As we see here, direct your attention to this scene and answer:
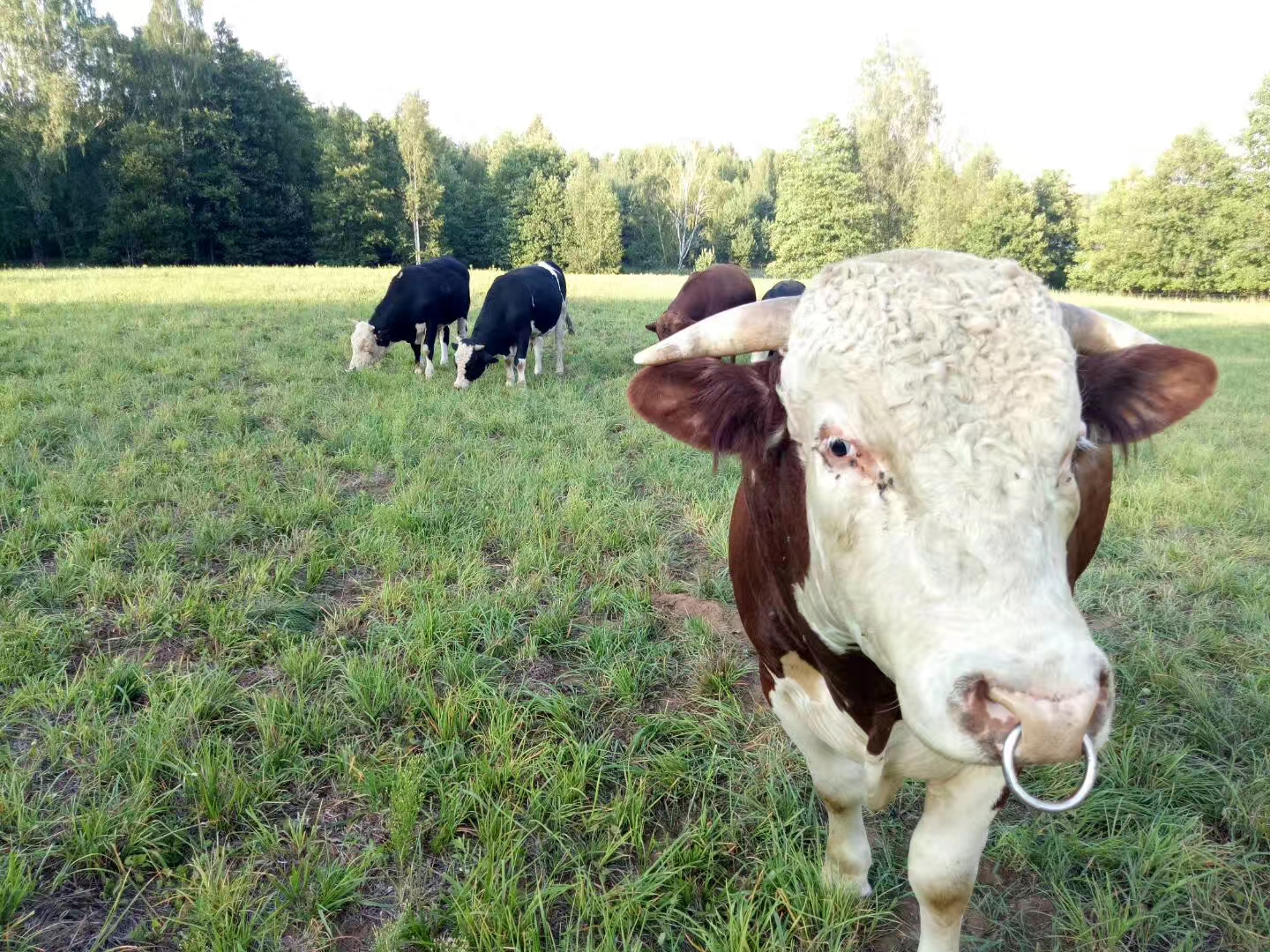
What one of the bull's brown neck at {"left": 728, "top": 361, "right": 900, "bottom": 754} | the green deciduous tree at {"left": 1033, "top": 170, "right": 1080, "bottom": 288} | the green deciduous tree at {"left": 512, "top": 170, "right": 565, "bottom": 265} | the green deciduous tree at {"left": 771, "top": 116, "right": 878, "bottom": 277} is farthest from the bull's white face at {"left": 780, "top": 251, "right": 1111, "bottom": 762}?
the green deciduous tree at {"left": 512, "top": 170, "right": 565, "bottom": 265}

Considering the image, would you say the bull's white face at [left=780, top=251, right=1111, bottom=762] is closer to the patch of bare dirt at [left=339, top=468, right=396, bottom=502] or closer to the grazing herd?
the grazing herd

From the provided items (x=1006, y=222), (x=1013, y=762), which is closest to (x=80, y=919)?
(x=1013, y=762)

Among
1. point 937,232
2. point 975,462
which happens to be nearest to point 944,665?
point 975,462

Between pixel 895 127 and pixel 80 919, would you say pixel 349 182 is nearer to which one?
pixel 895 127

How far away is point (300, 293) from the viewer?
1588 cm

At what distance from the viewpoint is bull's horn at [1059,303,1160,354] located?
5.54 feet

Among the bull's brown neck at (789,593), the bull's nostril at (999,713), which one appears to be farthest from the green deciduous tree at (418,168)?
the bull's nostril at (999,713)

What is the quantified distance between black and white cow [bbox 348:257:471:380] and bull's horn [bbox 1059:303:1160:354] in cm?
813

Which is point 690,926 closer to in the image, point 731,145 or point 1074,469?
point 1074,469

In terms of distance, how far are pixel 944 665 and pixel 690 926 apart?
1331mm

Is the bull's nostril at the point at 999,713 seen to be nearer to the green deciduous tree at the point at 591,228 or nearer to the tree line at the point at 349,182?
the tree line at the point at 349,182

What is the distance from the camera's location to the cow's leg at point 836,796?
200 centimetres

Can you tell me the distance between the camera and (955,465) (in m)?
1.18

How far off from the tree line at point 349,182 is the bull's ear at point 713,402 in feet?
127
